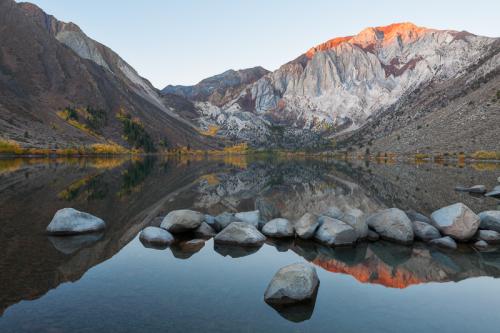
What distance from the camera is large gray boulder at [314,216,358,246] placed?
2225cm

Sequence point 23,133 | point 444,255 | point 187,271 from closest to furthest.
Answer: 1. point 187,271
2. point 444,255
3. point 23,133

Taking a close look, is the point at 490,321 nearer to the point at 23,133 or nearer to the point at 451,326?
the point at 451,326

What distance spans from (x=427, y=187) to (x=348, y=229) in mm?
39552

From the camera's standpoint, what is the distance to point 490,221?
82.7ft

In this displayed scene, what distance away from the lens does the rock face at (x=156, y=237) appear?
22062 mm

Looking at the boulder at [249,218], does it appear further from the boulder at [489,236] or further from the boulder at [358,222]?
the boulder at [489,236]

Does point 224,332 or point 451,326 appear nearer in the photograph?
point 224,332

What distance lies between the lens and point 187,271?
17.2 metres

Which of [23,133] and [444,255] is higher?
[23,133]

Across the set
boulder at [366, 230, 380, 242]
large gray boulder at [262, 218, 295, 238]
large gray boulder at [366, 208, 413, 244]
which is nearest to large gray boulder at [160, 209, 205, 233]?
large gray boulder at [262, 218, 295, 238]

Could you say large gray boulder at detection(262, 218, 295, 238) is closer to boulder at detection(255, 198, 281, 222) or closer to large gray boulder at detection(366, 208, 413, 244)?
boulder at detection(255, 198, 281, 222)

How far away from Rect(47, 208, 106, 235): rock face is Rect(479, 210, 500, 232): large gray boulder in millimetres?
29706

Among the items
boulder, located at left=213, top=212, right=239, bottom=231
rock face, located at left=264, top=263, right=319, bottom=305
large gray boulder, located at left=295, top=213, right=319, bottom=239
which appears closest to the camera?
rock face, located at left=264, top=263, right=319, bottom=305

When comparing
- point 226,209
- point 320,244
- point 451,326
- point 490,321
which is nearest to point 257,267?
point 320,244
